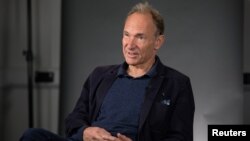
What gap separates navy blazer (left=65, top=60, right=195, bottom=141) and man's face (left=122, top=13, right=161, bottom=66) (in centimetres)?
9

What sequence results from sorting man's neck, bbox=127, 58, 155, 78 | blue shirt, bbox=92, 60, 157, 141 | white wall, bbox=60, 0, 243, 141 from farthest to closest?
1. white wall, bbox=60, 0, 243, 141
2. man's neck, bbox=127, 58, 155, 78
3. blue shirt, bbox=92, 60, 157, 141

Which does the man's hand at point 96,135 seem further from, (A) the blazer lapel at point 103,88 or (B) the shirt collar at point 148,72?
(B) the shirt collar at point 148,72

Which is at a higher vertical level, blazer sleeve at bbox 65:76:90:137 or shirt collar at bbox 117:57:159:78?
shirt collar at bbox 117:57:159:78

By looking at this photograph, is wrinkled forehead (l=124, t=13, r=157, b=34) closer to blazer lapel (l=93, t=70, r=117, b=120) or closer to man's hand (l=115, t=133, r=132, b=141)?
blazer lapel (l=93, t=70, r=117, b=120)

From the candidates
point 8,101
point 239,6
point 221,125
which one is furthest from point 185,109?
point 8,101

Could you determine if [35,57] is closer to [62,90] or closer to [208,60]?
[62,90]

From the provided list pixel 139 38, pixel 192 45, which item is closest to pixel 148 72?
pixel 139 38

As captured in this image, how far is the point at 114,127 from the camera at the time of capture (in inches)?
75.0

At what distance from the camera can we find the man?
1860mm

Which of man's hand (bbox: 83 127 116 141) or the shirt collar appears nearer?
man's hand (bbox: 83 127 116 141)

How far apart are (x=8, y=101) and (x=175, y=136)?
1857 millimetres

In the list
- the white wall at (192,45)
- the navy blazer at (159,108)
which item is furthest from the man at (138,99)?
the white wall at (192,45)

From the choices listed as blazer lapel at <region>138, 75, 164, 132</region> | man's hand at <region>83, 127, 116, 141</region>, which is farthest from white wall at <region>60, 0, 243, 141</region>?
man's hand at <region>83, 127, 116, 141</region>

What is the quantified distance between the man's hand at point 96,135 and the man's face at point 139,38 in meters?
0.35
